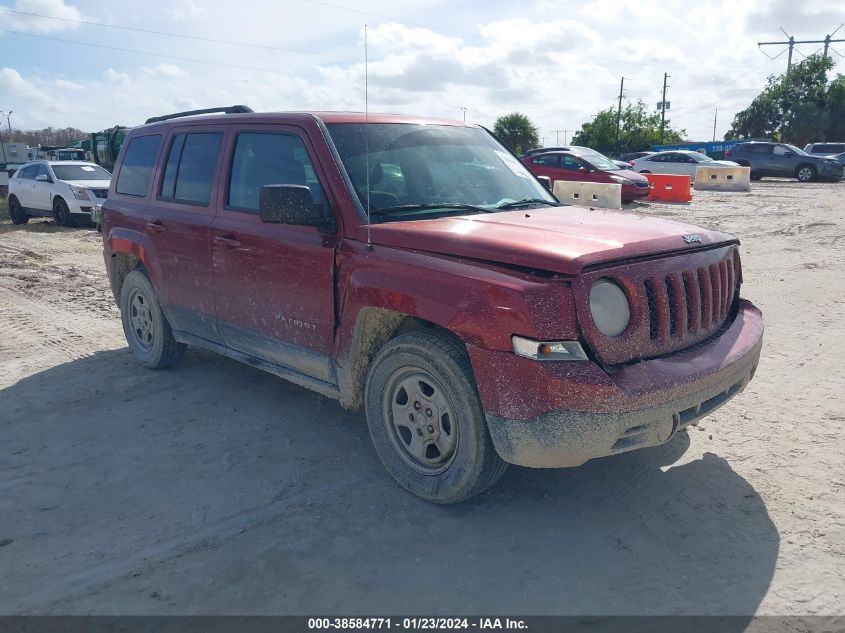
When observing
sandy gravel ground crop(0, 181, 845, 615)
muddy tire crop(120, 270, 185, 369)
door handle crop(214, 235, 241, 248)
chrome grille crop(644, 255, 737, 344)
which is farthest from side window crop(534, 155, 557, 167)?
chrome grille crop(644, 255, 737, 344)

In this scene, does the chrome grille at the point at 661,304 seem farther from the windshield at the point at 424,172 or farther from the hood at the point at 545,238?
the windshield at the point at 424,172

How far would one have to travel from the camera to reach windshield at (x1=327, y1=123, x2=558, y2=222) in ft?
13.2

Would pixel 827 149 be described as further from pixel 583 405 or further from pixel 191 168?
pixel 583 405

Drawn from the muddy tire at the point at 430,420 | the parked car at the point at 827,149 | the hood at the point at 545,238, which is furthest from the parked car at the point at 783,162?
the muddy tire at the point at 430,420

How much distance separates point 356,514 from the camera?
357 centimetres

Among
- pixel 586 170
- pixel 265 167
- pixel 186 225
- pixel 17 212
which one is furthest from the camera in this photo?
pixel 586 170

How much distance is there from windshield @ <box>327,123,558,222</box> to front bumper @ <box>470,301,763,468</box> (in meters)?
1.21

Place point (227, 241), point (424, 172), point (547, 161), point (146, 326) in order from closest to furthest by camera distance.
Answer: point (424, 172) → point (227, 241) → point (146, 326) → point (547, 161)

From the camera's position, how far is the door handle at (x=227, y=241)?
4.54m

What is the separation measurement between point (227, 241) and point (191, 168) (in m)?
0.86

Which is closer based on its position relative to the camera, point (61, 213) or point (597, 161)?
point (61, 213)

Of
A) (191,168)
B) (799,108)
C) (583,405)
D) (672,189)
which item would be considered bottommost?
(583,405)

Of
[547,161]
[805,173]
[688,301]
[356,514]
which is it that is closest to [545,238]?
[688,301]

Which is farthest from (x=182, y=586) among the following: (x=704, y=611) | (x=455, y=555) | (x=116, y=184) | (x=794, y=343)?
(x=794, y=343)
